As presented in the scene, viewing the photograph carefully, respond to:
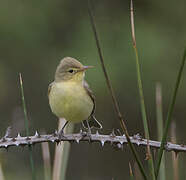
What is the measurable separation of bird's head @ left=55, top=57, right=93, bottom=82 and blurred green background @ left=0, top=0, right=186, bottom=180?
11.9 feet

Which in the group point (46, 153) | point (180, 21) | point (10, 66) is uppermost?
point (180, 21)

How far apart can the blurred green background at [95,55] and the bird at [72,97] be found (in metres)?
3.67

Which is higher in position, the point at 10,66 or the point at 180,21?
the point at 180,21

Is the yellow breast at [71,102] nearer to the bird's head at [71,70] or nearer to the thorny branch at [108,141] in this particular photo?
the bird's head at [71,70]

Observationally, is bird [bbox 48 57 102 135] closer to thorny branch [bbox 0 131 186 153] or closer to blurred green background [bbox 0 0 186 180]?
thorny branch [bbox 0 131 186 153]

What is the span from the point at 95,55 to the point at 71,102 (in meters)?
4.25

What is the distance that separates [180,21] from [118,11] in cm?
133

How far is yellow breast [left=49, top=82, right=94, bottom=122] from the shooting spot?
4012mm

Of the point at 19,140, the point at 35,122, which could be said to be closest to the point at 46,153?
the point at 19,140

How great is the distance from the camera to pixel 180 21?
941 cm

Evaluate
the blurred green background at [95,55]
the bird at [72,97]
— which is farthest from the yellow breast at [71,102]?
the blurred green background at [95,55]

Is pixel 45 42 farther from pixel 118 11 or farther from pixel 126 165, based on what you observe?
pixel 126 165

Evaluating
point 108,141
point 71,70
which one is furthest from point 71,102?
point 108,141

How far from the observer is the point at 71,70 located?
446 centimetres
